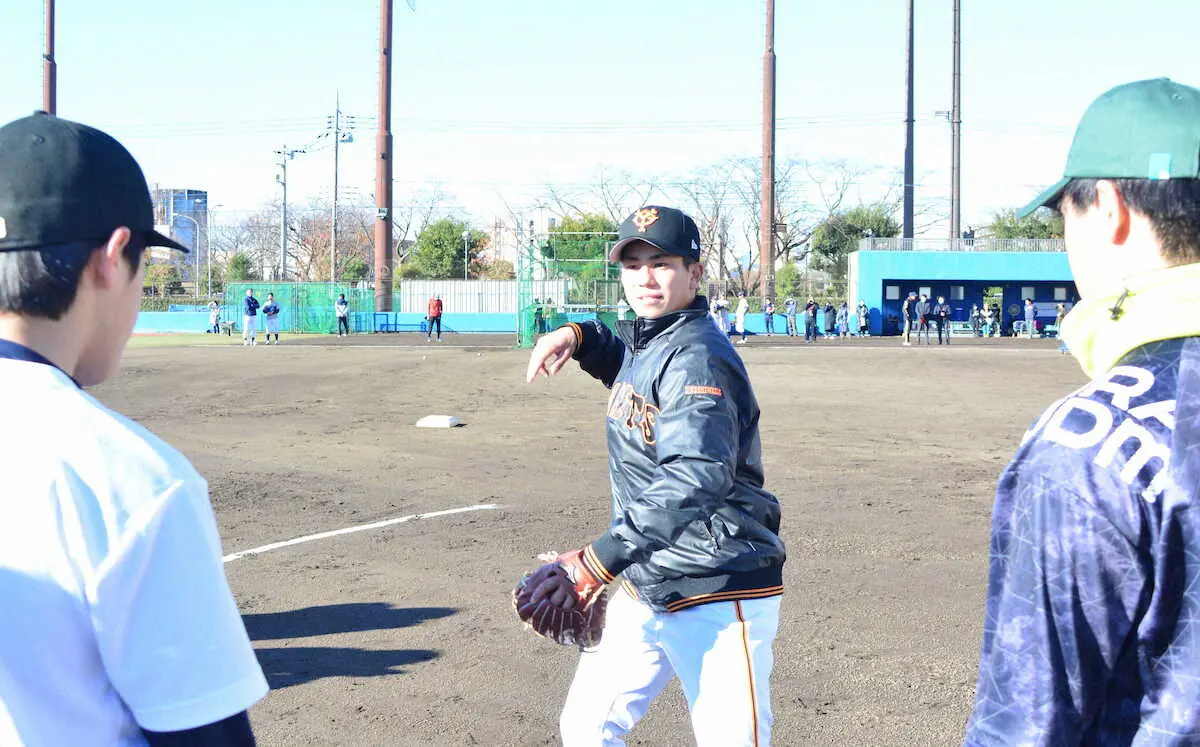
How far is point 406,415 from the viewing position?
651 inches

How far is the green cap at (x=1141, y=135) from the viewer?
1.58 m

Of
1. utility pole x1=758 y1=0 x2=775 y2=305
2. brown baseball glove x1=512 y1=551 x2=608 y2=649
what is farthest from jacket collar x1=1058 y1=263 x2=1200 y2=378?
utility pole x1=758 y1=0 x2=775 y2=305

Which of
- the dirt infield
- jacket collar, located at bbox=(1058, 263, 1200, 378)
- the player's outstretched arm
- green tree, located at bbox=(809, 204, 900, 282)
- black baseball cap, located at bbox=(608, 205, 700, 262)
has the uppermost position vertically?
green tree, located at bbox=(809, 204, 900, 282)

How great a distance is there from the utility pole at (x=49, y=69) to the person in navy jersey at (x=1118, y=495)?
1770 inches

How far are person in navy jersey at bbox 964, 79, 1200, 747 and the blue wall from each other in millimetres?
49454

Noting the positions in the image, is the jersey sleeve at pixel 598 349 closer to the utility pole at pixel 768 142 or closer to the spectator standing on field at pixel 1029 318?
the spectator standing on field at pixel 1029 318

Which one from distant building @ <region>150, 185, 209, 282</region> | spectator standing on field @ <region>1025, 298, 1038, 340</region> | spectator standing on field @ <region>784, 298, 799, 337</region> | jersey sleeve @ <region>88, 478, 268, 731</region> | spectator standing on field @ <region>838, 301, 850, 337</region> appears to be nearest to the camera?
jersey sleeve @ <region>88, 478, 268, 731</region>

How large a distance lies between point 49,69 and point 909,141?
3958 centimetres

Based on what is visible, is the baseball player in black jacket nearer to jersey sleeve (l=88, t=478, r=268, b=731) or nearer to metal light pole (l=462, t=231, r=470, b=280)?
jersey sleeve (l=88, t=478, r=268, b=731)

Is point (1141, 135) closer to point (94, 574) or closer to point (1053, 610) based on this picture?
point (1053, 610)

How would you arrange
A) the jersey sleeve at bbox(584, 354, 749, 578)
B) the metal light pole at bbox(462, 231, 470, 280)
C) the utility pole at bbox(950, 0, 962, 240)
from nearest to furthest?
the jersey sleeve at bbox(584, 354, 749, 578) < the utility pole at bbox(950, 0, 962, 240) < the metal light pole at bbox(462, 231, 470, 280)

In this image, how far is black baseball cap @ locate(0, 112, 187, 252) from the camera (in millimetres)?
1527

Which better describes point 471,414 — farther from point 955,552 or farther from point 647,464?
point 647,464

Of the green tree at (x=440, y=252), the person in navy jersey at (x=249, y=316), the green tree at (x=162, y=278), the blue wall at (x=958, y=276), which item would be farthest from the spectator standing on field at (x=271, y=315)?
the green tree at (x=162, y=278)
